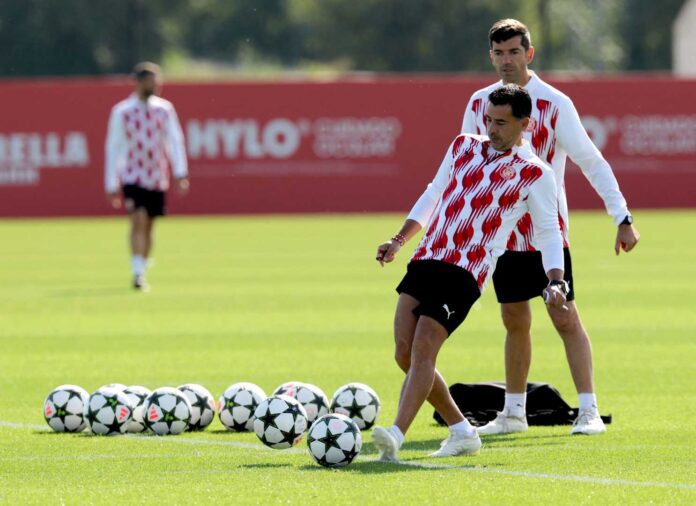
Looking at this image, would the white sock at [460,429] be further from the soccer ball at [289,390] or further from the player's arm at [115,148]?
the player's arm at [115,148]

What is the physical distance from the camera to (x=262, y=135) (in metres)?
33.5

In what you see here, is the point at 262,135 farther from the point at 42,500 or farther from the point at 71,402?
the point at 42,500

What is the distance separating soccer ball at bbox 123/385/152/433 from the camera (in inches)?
368

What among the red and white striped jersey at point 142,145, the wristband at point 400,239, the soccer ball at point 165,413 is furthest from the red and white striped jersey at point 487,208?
the red and white striped jersey at point 142,145

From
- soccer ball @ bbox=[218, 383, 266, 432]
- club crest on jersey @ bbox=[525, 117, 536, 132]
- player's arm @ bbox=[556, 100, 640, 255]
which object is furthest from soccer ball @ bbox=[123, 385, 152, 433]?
player's arm @ bbox=[556, 100, 640, 255]

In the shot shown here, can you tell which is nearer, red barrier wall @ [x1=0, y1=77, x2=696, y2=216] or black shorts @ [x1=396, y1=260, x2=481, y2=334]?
black shorts @ [x1=396, y1=260, x2=481, y2=334]

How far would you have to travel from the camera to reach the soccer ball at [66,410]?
9.41 metres

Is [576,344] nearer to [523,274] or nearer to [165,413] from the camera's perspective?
[523,274]

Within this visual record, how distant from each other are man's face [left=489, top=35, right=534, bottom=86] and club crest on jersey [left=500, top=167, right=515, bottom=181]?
0.90 meters

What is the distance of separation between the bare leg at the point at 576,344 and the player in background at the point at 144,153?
34.9ft

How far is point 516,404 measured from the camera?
31.3 ft

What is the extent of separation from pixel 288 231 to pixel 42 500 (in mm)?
22451

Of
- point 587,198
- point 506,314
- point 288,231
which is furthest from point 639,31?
point 506,314

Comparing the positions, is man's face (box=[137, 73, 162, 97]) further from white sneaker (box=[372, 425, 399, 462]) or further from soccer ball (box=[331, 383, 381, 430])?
white sneaker (box=[372, 425, 399, 462])
